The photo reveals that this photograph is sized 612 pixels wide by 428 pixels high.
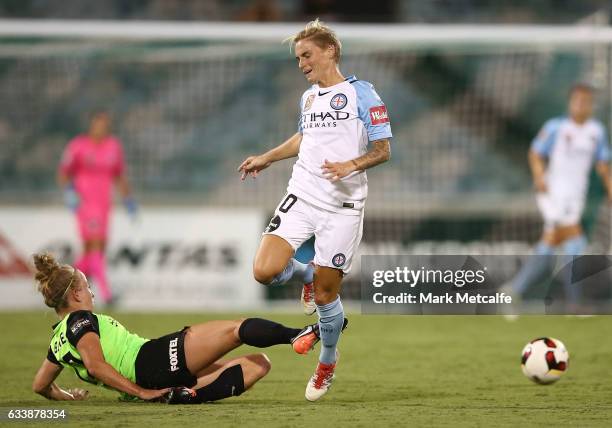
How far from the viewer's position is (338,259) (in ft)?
22.4

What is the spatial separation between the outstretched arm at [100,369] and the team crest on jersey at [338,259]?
1346 mm

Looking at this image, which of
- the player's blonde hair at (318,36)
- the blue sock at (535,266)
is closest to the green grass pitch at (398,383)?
the blue sock at (535,266)

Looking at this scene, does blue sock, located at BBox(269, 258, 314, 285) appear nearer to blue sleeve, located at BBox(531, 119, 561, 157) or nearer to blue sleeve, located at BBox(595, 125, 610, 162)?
blue sleeve, located at BBox(531, 119, 561, 157)

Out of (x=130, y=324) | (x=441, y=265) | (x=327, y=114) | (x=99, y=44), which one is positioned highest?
(x=99, y=44)

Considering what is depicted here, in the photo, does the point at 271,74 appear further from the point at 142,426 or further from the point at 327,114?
the point at 142,426

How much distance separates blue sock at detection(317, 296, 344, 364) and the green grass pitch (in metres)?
0.27

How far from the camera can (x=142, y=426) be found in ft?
18.6

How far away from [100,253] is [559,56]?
7.80 metres

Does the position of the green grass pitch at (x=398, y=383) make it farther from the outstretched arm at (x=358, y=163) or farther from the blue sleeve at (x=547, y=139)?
the blue sleeve at (x=547, y=139)

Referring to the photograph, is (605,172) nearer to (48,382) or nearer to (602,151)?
(602,151)

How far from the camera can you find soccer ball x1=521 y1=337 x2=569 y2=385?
7.05m

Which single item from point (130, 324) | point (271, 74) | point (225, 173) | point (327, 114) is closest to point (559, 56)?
point (271, 74)

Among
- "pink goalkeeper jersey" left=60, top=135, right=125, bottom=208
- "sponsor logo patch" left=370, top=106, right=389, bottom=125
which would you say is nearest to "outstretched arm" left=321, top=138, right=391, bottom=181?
"sponsor logo patch" left=370, top=106, right=389, bottom=125

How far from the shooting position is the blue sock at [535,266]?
12.7 m
